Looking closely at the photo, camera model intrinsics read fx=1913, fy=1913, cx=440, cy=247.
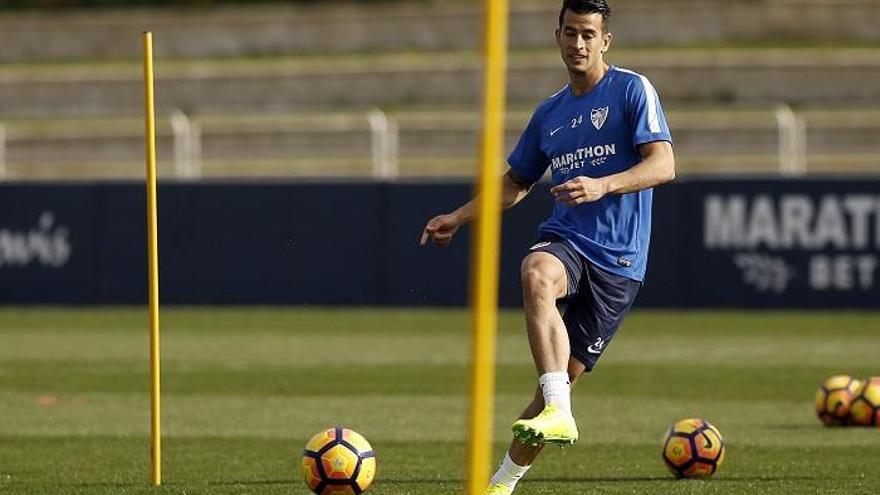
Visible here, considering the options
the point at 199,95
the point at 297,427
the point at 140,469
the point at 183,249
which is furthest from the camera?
the point at 199,95

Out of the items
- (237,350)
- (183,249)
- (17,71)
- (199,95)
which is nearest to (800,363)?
(237,350)

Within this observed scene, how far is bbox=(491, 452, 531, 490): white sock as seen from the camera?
8.60m

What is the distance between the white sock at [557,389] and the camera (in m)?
7.91

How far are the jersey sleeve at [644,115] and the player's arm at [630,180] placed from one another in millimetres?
36

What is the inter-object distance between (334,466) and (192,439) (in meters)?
3.32

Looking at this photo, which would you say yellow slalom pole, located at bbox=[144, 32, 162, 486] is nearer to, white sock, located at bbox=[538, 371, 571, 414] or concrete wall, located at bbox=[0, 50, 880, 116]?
white sock, located at bbox=[538, 371, 571, 414]

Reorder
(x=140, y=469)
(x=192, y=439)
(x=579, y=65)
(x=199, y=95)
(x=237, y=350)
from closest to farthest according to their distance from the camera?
1. (x=579, y=65)
2. (x=140, y=469)
3. (x=192, y=439)
4. (x=237, y=350)
5. (x=199, y=95)

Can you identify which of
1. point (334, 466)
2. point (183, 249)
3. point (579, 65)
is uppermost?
point (579, 65)

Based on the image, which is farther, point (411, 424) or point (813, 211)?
point (813, 211)

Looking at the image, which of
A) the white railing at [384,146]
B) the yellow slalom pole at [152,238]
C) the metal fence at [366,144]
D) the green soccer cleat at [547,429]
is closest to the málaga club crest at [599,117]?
the green soccer cleat at [547,429]

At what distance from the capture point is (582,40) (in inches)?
329

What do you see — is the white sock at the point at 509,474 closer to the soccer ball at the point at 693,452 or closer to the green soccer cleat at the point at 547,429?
the green soccer cleat at the point at 547,429

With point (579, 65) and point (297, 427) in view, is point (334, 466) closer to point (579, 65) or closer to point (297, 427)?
point (579, 65)

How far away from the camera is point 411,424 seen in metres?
13.0
